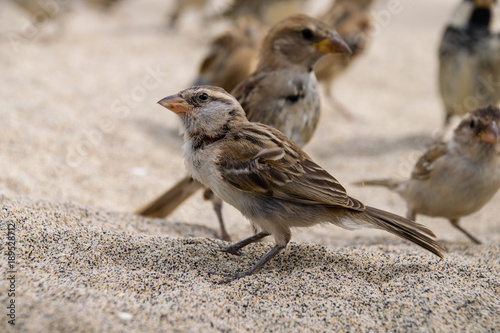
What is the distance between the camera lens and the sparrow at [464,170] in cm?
391

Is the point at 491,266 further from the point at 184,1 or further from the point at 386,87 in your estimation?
the point at 184,1

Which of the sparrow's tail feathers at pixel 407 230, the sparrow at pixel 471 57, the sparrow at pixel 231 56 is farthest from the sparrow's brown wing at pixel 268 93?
the sparrow at pixel 471 57

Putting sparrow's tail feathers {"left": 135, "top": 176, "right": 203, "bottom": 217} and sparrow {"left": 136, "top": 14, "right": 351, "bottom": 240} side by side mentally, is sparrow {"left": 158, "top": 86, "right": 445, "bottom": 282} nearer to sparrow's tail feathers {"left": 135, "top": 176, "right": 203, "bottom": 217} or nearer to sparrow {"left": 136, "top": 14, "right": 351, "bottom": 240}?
sparrow {"left": 136, "top": 14, "right": 351, "bottom": 240}

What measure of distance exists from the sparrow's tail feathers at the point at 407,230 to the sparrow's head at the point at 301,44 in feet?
4.88

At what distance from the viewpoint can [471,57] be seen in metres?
6.37

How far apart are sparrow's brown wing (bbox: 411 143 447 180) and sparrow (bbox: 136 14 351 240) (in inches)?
31.5

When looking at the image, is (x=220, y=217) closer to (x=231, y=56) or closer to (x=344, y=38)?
(x=231, y=56)

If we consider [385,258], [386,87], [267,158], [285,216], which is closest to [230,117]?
[267,158]

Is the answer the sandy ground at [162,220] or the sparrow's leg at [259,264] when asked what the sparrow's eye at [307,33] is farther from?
the sparrow's leg at [259,264]

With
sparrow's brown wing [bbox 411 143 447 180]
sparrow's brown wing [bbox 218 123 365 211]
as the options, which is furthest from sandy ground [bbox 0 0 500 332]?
sparrow's brown wing [bbox 411 143 447 180]

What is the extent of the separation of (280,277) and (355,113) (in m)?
5.62

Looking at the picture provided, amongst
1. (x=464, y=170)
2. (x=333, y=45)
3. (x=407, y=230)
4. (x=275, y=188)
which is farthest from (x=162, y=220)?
(x=464, y=170)

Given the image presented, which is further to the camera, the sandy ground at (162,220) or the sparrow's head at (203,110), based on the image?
the sparrow's head at (203,110)

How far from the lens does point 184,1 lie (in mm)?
11023
